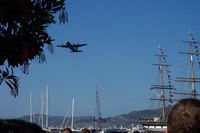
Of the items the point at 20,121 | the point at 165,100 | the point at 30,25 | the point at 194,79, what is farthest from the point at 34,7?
the point at 165,100

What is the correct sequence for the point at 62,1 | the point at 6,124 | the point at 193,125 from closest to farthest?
1. the point at 6,124
2. the point at 193,125
3. the point at 62,1

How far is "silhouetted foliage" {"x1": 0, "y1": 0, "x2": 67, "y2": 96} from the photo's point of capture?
23.2ft

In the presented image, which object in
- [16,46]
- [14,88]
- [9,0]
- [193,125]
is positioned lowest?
[193,125]

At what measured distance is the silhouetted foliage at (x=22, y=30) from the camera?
7.07 metres

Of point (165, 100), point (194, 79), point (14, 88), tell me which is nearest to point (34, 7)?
point (14, 88)

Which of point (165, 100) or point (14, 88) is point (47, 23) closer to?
point (14, 88)

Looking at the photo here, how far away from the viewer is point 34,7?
7484 mm

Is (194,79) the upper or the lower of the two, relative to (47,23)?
upper

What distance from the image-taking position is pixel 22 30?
24.3 ft

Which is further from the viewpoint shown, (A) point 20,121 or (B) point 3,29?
(B) point 3,29

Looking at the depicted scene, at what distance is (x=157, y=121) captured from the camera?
140 meters

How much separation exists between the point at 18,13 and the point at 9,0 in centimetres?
26

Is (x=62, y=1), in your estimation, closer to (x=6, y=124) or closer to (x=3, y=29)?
(x=3, y=29)

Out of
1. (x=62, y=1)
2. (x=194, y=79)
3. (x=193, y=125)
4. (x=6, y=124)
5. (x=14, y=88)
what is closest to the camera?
(x=6, y=124)
